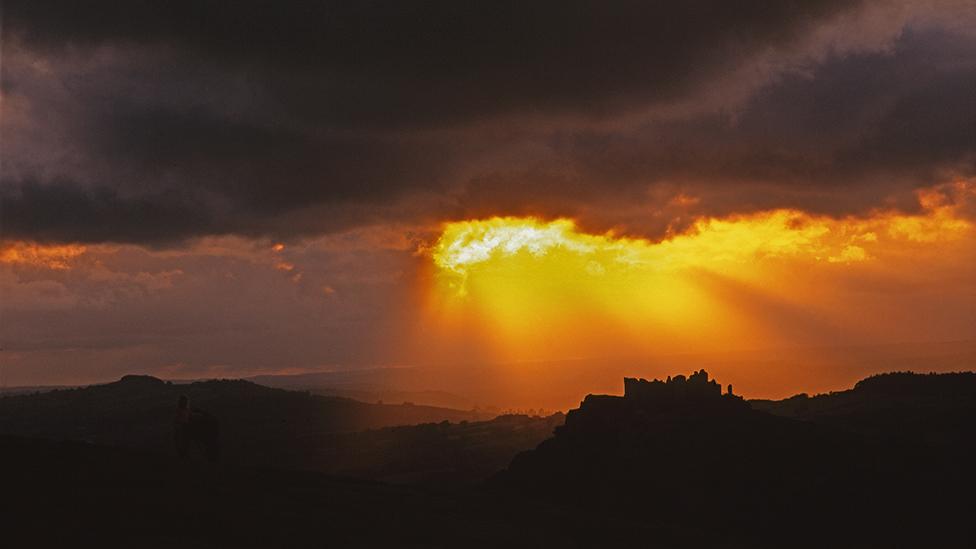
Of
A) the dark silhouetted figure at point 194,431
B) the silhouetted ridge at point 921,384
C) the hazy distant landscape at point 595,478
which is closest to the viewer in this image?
the hazy distant landscape at point 595,478

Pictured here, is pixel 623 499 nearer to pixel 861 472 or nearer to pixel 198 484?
pixel 861 472

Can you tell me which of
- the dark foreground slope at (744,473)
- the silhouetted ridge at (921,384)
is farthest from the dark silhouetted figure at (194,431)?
the silhouetted ridge at (921,384)

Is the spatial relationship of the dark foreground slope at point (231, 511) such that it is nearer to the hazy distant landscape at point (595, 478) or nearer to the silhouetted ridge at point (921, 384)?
the hazy distant landscape at point (595, 478)

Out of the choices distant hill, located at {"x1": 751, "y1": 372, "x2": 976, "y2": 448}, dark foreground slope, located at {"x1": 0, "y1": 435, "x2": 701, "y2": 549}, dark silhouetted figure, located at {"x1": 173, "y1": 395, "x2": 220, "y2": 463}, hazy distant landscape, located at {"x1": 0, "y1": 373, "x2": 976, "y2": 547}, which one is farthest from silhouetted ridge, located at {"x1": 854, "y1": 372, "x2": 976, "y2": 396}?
dark silhouetted figure, located at {"x1": 173, "y1": 395, "x2": 220, "y2": 463}

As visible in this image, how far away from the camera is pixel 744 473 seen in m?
79.4

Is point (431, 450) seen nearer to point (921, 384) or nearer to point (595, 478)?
point (921, 384)

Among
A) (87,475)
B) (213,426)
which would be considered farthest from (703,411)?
(87,475)

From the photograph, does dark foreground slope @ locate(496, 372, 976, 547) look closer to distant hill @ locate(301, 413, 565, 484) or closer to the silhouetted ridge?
distant hill @ locate(301, 413, 565, 484)

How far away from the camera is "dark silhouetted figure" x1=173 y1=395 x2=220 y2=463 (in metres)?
36.7

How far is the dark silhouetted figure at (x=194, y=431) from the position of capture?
120 feet

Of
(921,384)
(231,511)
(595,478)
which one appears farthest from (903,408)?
(231,511)

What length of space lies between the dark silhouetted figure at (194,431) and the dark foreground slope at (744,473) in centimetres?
3727

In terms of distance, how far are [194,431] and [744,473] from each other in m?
53.1

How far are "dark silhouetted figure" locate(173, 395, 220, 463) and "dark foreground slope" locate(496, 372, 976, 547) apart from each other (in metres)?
37.3
